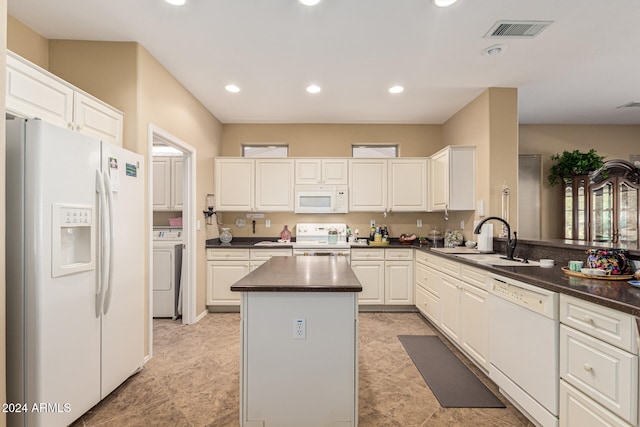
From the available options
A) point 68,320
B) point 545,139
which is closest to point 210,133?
point 68,320

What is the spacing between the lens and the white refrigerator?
1.69 m

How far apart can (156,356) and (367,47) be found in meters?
3.39

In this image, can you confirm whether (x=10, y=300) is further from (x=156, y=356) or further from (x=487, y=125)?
(x=487, y=125)

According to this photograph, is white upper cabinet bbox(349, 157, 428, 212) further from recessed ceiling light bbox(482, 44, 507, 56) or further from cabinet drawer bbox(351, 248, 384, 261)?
recessed ceiling light bbox(482, 44, 507, 56)

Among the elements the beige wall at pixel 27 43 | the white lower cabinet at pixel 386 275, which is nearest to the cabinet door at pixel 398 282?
the white lower cabinet at pixel 386 275

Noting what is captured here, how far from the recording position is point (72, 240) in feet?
6.42

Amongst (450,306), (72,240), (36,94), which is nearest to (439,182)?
(450,306)

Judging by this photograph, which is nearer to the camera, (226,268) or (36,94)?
(36,94)

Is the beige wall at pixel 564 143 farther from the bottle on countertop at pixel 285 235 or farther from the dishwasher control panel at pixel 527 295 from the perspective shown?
the bottle on countertop at pixel 285 235

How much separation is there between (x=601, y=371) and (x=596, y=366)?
3 centimetres

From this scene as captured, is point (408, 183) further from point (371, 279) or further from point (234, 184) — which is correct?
point (234, 184)

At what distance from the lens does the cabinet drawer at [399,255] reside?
4363mm

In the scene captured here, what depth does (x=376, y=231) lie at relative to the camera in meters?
4.93

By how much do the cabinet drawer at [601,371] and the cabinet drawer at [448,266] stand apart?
1361 mm
